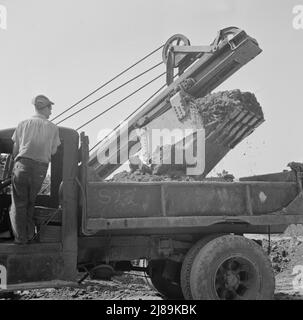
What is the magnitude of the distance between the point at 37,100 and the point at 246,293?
9.60ft

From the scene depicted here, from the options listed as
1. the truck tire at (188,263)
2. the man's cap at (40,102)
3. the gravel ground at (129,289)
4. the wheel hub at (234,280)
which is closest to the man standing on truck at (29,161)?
the man's cap at (40,102)

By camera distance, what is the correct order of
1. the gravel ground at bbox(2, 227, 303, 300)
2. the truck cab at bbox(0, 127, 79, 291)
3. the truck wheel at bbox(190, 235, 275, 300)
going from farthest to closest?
the gravel ground at bbox(2, 227, 303, 300)
the truck wheel at bbox(190, 235, 275, 300)
the truck cab at bbox(0, 127, 79, 291)

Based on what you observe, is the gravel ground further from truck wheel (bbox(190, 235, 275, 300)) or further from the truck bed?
truck wheel (bbox(190, 235, 275, 300))

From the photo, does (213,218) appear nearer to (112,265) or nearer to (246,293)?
(246,293)

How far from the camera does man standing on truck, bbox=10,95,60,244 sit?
14.2 ft

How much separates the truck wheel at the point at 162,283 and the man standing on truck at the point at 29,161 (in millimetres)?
1802

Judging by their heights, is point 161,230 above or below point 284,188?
below

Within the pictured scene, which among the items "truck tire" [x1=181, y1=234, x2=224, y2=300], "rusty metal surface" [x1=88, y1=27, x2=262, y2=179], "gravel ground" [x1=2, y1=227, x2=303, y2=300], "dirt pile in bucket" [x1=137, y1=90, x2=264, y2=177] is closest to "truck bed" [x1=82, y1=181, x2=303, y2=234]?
"truck tire" [x1=181, y1=234, x2=224, y2=300]

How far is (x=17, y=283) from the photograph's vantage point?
430 centimetres

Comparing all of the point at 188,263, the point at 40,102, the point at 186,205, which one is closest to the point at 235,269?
the point at 188,263

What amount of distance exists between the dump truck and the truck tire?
1 cm

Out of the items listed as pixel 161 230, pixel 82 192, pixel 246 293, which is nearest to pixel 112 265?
pixel 161 230

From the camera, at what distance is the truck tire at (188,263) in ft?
15.8
